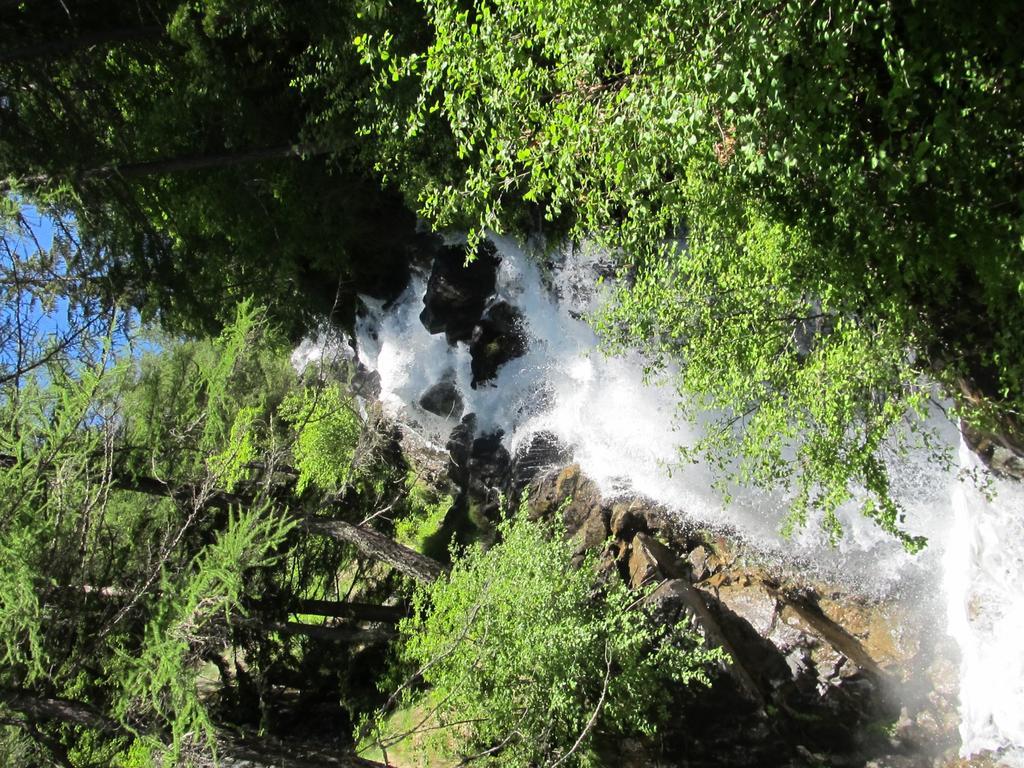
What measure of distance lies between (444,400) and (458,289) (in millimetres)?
2377

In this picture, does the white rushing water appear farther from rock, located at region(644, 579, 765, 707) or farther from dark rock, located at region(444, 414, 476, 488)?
rock, located at region(644, 579, 765, 707)

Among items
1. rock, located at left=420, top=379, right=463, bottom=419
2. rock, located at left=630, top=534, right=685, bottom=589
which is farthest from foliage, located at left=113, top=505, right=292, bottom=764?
→ rock, located at left=420, top=379, right=463, bottom=419

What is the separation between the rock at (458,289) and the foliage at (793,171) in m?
4.66

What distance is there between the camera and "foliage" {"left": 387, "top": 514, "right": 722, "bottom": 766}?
26.5 ft

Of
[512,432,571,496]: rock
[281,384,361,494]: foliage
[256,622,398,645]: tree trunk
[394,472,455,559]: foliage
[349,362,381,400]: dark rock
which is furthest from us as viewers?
[349,362,381,400]: dark rock

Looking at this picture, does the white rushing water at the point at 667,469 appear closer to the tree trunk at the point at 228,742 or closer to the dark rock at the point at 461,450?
the dark rock at the point at 461,450

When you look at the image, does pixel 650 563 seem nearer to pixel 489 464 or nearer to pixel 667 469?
pixel 667 469

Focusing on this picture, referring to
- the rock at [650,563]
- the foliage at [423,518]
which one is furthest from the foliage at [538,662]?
the foliage at [423,518]

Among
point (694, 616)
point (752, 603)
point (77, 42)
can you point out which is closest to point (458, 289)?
point (77, 42)

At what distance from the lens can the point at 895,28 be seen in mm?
5488

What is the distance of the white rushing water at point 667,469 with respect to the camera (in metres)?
10.1

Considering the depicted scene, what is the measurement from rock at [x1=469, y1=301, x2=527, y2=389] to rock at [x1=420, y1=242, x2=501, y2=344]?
0.20 m

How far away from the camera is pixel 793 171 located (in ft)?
21.6

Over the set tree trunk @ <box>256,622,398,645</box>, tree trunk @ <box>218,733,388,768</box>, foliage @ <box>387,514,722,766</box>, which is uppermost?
tree trunk @ <box>256,622,398,645</box>
